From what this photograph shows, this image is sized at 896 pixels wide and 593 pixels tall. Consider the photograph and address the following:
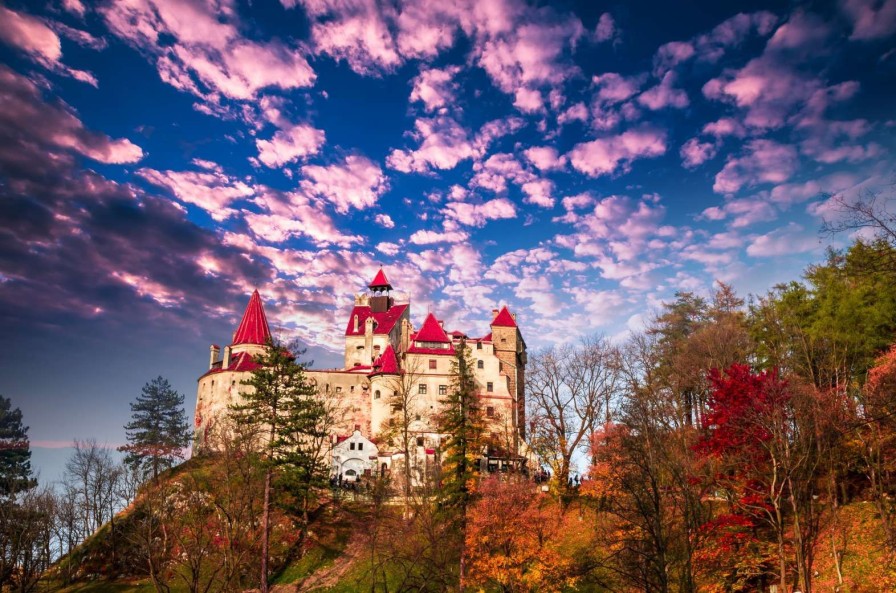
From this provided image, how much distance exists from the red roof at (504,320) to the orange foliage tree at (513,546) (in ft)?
102

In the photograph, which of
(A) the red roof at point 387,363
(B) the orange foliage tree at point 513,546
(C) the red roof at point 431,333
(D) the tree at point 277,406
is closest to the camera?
(B) the orange foliage tree at point 513,546

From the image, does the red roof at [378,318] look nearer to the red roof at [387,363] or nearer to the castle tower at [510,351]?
the red roof at [387,363]

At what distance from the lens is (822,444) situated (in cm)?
2555

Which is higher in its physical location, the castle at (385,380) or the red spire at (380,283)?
the red spire at (380,283)

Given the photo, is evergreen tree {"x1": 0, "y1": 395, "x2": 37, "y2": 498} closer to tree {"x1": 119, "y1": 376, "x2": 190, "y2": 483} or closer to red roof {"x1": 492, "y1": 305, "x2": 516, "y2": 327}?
tree {"x1": 119, "y1": 376, "x2": 190, "y2": 483}

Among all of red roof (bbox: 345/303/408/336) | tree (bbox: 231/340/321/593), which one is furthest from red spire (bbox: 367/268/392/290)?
tree (bbox: 231/340/321/593)

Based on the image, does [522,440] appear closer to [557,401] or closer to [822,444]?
[557,401]

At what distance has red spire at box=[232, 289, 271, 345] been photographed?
6225cm

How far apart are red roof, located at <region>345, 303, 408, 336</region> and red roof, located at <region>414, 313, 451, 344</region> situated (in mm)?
4853

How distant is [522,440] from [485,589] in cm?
2428

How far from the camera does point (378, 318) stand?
2670 inches

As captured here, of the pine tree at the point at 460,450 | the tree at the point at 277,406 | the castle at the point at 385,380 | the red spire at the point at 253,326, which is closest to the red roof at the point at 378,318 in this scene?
the castle at the point at 385,380

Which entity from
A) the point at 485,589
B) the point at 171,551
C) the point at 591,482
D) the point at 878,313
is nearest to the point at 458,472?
the point at 485,589

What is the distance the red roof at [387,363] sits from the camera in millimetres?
58688
